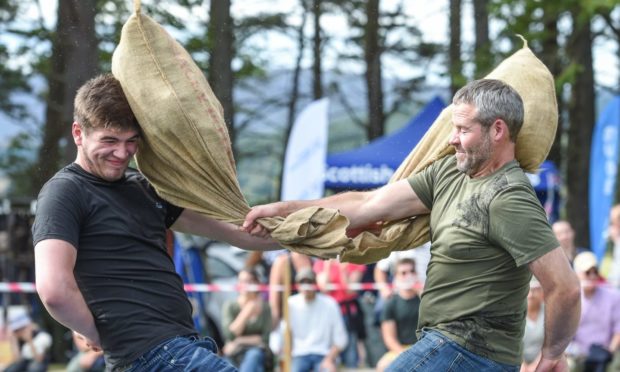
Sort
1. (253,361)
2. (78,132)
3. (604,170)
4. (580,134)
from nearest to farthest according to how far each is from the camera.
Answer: (78,132)
(253,361)
(604,170)
(580,134)

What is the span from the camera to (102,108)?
3746 millimetres

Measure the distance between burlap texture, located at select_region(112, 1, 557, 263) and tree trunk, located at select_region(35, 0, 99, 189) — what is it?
1900 millimetres

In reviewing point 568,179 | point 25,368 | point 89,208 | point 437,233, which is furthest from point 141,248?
point 568,179

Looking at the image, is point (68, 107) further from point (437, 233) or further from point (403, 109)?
point (437, 233)

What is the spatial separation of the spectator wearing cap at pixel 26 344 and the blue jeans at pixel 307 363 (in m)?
2.12

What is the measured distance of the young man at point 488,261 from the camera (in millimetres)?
3695

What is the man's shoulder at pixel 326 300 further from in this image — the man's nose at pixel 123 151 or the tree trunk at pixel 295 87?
the man's nose at pixel 123 151

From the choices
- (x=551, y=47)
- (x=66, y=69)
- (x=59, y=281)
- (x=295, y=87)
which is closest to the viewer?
(x=59, y=281)

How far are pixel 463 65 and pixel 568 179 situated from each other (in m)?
4.13

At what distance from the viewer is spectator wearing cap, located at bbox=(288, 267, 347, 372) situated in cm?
909

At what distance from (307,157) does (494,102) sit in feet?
15.8

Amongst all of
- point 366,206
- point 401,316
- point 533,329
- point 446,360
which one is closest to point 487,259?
point 446,360

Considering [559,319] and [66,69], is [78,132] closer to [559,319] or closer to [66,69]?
[559,319]

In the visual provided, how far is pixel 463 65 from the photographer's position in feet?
34.3
